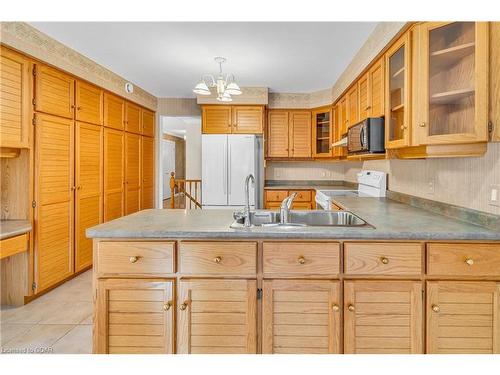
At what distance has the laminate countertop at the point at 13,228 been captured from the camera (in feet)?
8.04

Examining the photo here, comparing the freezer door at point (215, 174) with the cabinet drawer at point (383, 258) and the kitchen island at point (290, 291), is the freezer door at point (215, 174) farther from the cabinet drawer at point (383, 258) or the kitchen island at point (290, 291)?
the cabinet drawer at point (383, 258)

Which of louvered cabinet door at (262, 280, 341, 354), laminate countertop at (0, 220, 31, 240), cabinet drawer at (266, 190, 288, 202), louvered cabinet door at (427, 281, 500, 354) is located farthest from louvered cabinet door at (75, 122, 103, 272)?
louvered cabinet door at (427, 281, 500, 354)

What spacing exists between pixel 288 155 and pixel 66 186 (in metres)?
3.25

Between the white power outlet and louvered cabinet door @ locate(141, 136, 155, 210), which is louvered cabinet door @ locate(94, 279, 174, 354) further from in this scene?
louvered cabinet door @ locate(141, 136, 155, 210)

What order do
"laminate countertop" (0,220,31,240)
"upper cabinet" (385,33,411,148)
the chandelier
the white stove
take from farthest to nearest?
the white stove, the chandelier, "laminate countertop" (0,220,31,240), "upper cabinet" (385,33,411,148)

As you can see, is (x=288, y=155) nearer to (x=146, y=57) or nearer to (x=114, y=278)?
(x=146, y=57)

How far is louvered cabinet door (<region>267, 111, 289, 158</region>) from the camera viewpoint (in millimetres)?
5121

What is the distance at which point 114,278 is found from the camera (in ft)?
5.32

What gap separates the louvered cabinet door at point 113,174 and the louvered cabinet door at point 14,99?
4.08 feet

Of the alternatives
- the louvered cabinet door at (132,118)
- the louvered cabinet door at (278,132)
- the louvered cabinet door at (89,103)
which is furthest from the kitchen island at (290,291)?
the louvered cabinet door at (278,132)

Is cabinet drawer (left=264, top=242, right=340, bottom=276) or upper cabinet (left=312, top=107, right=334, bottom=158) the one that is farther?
upper cabinet (left=312, top=107, right=334, bottom=158)

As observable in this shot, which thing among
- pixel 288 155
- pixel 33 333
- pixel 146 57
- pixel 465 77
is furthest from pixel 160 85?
pixel 465 77

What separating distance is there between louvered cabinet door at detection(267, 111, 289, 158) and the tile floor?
3385mm

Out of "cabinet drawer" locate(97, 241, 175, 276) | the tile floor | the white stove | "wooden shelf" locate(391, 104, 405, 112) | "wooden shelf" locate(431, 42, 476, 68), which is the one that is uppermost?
"wooden shelf" locate(431, 42, 476, 68)
